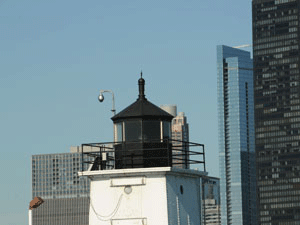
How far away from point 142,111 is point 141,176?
220 centimetres

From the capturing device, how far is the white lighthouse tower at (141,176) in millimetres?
33125

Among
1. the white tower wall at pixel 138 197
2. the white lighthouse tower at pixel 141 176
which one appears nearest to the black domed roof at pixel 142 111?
the white lighthouse tower at pixel 141 176

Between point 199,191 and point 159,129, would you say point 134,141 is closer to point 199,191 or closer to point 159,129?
point 159,129

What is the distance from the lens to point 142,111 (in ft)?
111

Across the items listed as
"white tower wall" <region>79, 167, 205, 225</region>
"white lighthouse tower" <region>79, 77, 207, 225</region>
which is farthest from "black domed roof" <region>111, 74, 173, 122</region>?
"white tower wall" <region>79, 167, 205, 225</region>

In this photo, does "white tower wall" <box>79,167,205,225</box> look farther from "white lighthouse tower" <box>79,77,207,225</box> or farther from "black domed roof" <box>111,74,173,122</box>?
"black domed roof" <box>111,74,173,122</box>

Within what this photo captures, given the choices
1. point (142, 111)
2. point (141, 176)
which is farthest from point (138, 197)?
point (142, 111)

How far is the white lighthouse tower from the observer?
1304 inches

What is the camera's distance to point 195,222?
34.6m

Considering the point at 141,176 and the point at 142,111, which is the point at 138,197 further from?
the point at 142,111

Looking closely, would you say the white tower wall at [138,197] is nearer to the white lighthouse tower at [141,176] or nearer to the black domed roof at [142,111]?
the white lighthouse tower at [141,176]

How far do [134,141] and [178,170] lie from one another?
1712 mm

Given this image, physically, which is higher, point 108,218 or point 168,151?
point 168,151

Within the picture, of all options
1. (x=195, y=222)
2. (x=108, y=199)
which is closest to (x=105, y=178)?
(x=108, y=199)
